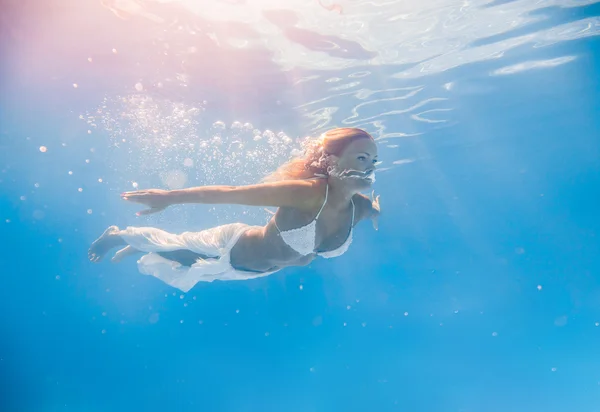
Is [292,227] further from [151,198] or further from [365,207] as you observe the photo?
[151,198]

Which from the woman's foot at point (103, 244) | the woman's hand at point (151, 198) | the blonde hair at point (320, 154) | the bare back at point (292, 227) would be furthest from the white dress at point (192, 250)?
the woman's hand at point (151, 198)

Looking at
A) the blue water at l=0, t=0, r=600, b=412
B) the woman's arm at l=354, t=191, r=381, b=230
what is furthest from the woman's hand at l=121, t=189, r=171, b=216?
the blue water at l=0, t=0, r=600, b=412

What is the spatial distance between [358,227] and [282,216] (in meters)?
28.8

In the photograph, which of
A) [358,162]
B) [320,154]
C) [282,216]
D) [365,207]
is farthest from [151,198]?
[365,207]

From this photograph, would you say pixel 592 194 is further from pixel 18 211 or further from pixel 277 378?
pixel 18 211

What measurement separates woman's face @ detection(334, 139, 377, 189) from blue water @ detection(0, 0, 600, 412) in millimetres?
7714

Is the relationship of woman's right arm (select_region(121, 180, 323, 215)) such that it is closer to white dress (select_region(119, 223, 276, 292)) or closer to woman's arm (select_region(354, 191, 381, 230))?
woman's arm (select_region(354, 191, 381, 230))

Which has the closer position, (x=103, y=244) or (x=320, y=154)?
(x=320, y=154)

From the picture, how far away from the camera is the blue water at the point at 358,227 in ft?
38.2

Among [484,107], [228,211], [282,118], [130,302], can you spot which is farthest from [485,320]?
[130,302]

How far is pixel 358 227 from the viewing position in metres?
32.5

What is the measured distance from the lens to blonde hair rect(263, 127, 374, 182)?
383cm

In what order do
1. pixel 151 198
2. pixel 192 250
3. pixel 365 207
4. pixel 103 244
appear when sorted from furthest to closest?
pixel 103 244 → pixel 192 250 → pixel 365 207 → pixel 151 198

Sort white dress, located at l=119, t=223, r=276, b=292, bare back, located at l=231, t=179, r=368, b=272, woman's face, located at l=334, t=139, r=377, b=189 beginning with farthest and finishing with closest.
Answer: white dress, located at l=119, t=223, r=276, b=292 → bare back, located at l=231, t=179, r=368, b=272 → woman's face, located at l=334, t=139, r=377, b=189
